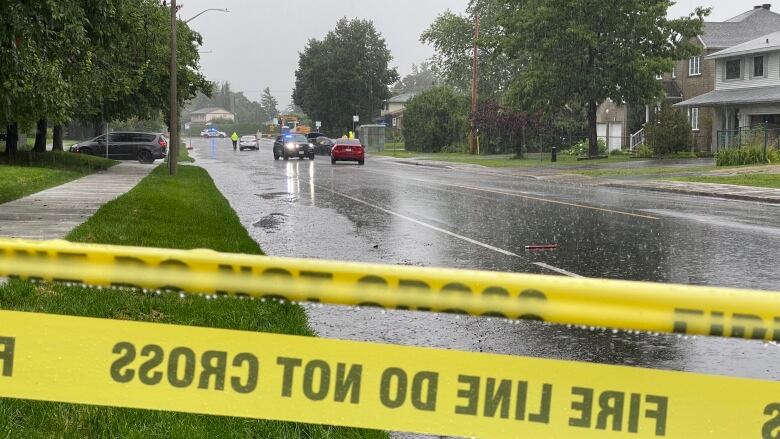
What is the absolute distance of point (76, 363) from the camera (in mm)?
2387

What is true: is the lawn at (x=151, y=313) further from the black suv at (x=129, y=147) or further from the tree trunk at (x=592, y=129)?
the tree trunk at (x=592, y=129)

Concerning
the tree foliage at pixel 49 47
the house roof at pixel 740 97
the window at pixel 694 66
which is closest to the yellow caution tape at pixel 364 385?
the tree foliage at pixel 49 47

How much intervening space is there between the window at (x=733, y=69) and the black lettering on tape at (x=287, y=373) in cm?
4951

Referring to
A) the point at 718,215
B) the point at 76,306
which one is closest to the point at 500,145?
the point at 718,215

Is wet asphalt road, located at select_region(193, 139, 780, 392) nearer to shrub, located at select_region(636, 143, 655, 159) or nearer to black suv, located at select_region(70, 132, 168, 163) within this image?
black suv, located at select_region(70, 132, 168, 163)

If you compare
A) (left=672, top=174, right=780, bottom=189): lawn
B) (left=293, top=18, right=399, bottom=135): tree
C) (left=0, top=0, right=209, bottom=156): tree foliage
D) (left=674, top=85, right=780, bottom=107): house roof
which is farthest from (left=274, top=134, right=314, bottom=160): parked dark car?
(left=293, top=18, right=399, bottom=135): tree

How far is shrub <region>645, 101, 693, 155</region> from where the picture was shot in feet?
148

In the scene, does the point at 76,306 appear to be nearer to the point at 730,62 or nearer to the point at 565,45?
the point at 565,45

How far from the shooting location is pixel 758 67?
46156 mm

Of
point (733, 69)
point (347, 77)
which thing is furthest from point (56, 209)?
point (347, 77)

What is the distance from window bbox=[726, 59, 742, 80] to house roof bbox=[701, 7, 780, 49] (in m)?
6.96

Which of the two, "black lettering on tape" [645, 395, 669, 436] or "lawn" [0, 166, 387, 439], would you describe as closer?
"black lettering on tape" [645, 395, 669, 436]

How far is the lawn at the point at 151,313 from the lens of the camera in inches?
163

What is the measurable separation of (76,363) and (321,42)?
341 ft
